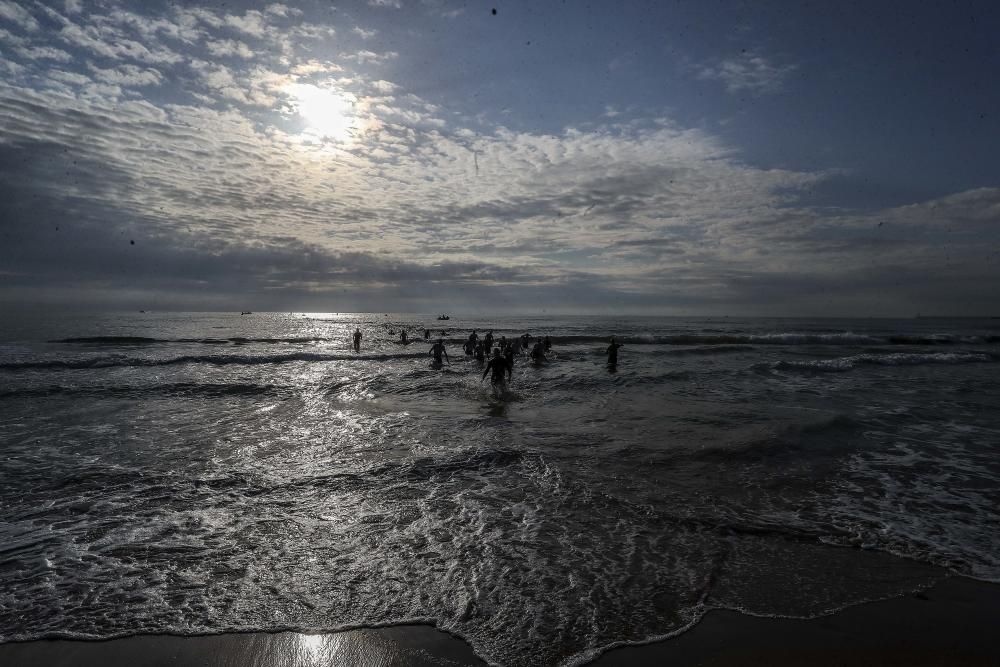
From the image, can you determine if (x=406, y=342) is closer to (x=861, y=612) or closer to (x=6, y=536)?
(x=6, y=536)

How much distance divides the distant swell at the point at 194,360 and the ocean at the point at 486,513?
504 inches

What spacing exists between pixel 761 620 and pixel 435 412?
40.4 feet

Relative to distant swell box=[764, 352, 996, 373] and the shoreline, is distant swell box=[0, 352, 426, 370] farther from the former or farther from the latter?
the shoreline

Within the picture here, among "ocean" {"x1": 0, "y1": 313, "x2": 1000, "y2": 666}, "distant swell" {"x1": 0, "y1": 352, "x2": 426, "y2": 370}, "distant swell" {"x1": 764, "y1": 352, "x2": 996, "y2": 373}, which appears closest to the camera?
"ocean" {"x1": 0, "y1": 313, "x2": 1000, "y2": 666}

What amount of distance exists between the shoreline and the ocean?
18cm

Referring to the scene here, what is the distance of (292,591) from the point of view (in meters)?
5.52

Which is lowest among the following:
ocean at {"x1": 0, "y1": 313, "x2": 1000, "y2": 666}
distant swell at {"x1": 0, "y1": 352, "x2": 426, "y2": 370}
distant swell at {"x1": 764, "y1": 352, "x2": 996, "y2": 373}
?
distant swell at {"x1": 0, "y1": 352, "x2": 426, "y2": 370}

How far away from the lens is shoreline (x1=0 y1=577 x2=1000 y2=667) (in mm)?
4414

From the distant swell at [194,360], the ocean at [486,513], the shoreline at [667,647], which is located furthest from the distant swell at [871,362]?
the shoreline at [667,647]

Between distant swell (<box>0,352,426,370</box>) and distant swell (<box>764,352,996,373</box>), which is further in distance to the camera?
distant swell (<box>764,352,996,373</box>)

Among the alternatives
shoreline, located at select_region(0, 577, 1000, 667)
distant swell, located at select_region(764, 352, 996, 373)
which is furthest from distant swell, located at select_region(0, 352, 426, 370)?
shoreline, located at select_region(0, 577, 1000, 667)

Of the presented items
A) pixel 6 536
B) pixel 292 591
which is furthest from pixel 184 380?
pixel 292 591

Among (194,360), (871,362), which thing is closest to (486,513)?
(194,360)

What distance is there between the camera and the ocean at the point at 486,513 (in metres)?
5.27
